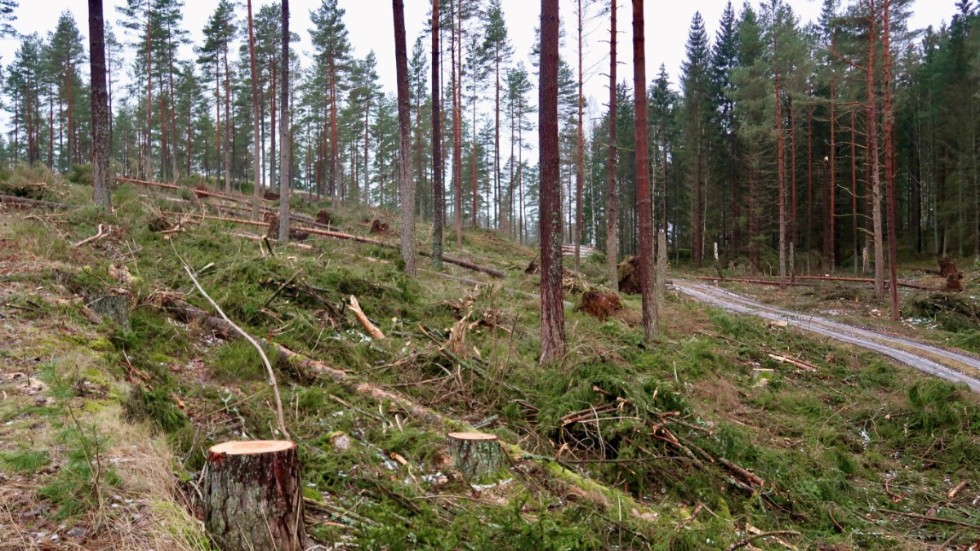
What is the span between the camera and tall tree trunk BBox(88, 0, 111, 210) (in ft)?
46.1

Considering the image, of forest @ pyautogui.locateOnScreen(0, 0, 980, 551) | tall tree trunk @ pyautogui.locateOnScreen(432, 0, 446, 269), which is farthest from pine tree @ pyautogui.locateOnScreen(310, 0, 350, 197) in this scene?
tall tree trunk @ pyautogui.locateOnScreen(432, 0, 446, 269)

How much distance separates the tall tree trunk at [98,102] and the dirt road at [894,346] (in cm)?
1899

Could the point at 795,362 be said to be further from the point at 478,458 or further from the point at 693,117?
the point at 693,117

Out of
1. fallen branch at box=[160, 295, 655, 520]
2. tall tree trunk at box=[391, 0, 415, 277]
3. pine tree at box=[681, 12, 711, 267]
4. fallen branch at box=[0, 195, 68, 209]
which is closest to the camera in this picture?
fallen branch at box=[160, 295, 655, 520]

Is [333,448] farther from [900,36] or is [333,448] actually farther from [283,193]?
[900,36]

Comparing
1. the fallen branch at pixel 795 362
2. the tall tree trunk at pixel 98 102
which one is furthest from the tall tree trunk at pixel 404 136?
the fallen branch at pixel 795 362

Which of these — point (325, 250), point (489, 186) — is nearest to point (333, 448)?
point (325, 250)

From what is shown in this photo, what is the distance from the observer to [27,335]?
591 cm

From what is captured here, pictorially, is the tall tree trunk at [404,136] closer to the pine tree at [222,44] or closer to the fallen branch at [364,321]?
the fallen branch at [364,321]

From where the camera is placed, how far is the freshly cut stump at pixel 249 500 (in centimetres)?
337

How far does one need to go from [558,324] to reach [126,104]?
5873 cm

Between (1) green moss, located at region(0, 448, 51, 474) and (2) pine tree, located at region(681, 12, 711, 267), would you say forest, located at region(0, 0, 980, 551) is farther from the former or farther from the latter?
(2) pine tree, located at region(681, 12, 711, 267)

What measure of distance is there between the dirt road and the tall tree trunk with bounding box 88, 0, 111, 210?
18995 mm

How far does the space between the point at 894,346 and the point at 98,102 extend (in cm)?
2124
